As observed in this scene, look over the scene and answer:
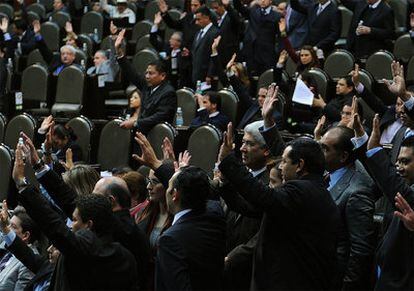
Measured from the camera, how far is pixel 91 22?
12.0 meters

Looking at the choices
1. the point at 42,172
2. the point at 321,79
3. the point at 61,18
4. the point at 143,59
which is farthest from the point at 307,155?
the point at 61,18

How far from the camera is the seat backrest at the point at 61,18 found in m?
12.2

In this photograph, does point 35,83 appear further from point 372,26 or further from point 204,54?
point 372,26

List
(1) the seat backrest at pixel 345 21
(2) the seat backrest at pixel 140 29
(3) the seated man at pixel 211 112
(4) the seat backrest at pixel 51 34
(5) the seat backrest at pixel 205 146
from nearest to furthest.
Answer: (5) the seat backrest at pixel 205 146, (3) the seated man at pixel 211 112, (1) the seat backrest at pixel 345 21, (2) the seat backrest at pixel 140 29, (4) the seat backrest at pixel 51 34

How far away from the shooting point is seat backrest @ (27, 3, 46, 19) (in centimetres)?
1312

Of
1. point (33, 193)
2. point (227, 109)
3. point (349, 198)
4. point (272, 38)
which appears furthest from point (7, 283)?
point (272, 38)

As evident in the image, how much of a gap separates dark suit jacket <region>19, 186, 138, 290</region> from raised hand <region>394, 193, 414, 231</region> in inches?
41.7

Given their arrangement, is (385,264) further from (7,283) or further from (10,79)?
(10,79)

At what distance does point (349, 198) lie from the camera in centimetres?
433

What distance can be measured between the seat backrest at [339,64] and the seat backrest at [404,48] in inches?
26.1

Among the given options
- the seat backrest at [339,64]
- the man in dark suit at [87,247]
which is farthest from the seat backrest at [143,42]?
the man in dark suit at [87,247]

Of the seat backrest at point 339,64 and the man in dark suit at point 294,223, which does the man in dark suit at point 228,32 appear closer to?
the seat backrest at point 339,64

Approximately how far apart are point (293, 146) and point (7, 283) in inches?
74.8

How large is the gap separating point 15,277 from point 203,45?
5.15 meters
